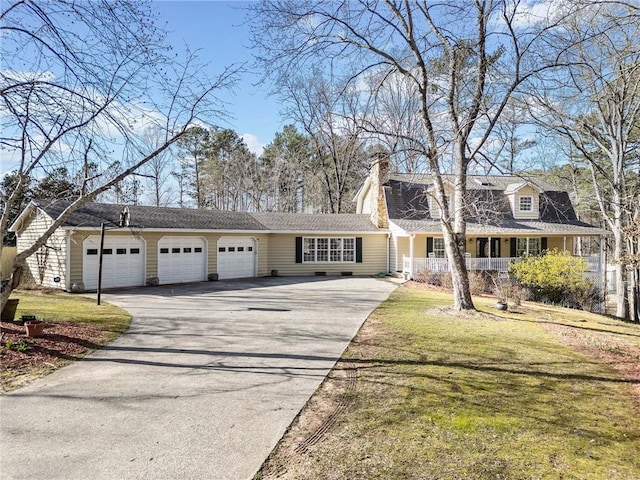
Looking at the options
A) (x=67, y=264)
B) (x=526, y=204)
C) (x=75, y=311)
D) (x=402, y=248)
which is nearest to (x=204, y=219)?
(x=67, y=264)

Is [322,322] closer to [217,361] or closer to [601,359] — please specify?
[217,361]

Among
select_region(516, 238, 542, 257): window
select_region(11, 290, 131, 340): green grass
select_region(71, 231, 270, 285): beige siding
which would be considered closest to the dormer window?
select_region(516, 238, 542, 257): window

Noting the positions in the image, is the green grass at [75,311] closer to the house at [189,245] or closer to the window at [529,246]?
the house at [189,245]

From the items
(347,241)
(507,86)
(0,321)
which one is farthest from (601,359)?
(347,241)

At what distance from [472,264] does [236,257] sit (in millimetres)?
11777

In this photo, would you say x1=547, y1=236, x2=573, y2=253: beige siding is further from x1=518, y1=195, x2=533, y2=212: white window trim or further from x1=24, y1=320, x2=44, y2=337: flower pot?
x1=24, y1=320, x2=44, y2=337: flower pot

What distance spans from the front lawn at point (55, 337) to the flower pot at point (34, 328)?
101 mm

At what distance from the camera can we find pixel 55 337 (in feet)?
25.5

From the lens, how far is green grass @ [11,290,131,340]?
934cm

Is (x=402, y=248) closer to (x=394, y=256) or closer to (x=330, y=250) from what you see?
(x=394, y=256)

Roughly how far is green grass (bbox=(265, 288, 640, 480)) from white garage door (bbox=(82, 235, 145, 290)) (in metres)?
11.9

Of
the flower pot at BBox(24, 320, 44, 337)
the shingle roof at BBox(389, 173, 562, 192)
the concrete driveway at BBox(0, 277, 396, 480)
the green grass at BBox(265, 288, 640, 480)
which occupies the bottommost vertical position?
the green grass at BBox(265, 288, 640, 480)

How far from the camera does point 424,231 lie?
Result: 20.5m

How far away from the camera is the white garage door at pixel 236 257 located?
805 inches
